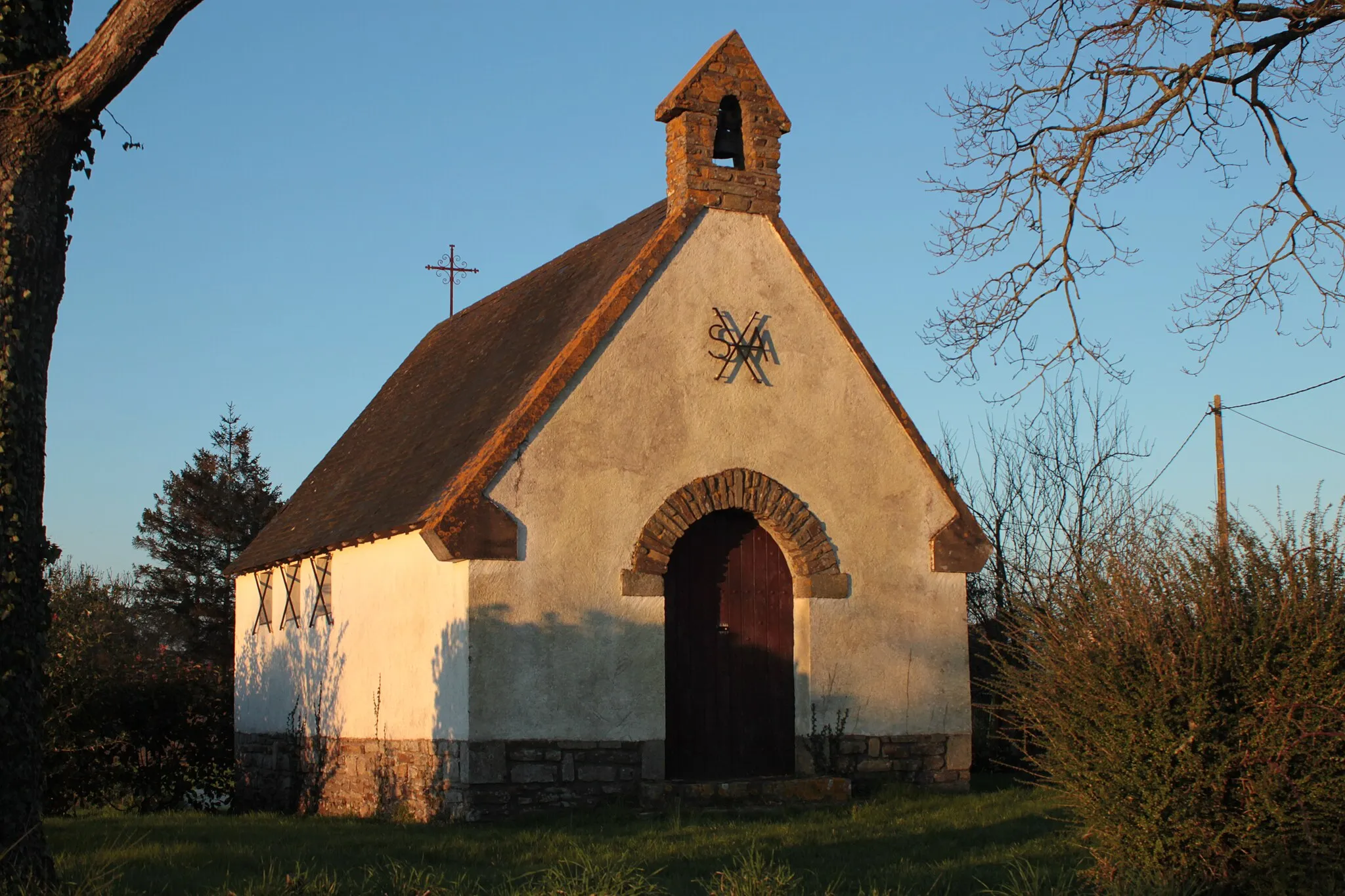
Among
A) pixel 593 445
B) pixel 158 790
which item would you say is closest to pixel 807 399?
pixel 593 445

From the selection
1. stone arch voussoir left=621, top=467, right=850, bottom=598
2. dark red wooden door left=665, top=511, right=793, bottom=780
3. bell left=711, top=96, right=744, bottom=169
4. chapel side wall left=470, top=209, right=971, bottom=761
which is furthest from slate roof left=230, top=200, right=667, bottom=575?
dark red wooden door left=665, top=511, right=793, bottom=780

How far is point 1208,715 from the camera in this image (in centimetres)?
845

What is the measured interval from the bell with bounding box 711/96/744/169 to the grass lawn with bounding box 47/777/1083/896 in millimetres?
7259

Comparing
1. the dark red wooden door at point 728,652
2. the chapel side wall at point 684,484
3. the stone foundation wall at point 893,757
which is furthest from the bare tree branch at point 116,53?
the stone foundation wall at point 893,757

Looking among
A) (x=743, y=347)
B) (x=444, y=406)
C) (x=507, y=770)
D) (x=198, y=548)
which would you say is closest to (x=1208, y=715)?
(x=507, y=770)

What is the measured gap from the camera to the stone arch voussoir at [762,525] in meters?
14.3

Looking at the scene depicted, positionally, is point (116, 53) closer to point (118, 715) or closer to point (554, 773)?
point (554, 773)

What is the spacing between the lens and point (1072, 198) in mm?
11734

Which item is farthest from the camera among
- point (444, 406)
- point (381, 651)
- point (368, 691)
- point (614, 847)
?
point (444, 406)

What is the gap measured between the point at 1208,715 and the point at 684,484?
23.2ft

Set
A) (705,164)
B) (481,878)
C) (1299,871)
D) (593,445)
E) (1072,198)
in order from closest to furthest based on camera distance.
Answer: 1. (1299,871)
2. (481,878)
3. (1072,198)
4. (593,445)
5. (705,164)

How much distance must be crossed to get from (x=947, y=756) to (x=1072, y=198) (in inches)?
270

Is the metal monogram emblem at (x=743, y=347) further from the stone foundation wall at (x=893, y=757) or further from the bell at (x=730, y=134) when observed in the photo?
the stone foundation wall at (x=893, y=757)

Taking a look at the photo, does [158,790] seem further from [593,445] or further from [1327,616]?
[1327,616]
